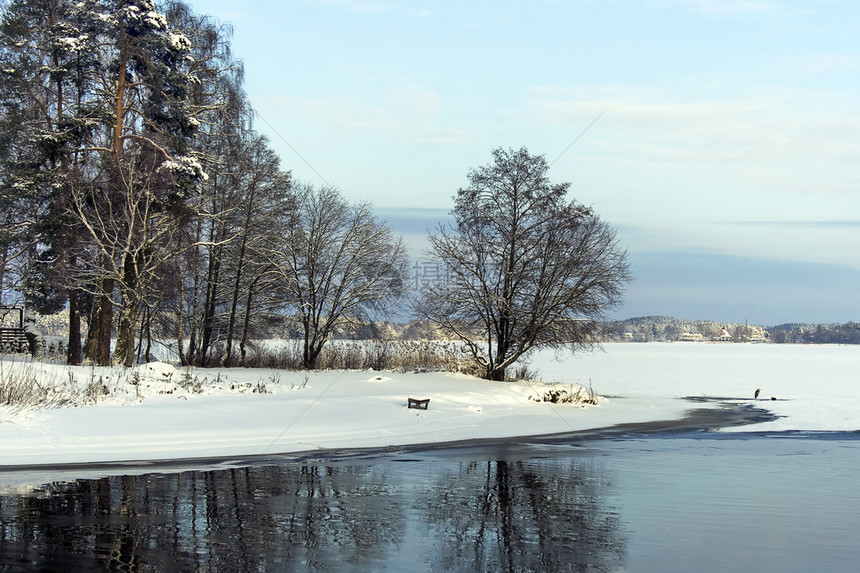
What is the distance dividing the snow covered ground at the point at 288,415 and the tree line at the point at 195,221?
3915 mm

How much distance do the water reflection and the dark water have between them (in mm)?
25

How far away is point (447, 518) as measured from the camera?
940 cm

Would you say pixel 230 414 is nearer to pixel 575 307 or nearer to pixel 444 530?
pixel 444 530

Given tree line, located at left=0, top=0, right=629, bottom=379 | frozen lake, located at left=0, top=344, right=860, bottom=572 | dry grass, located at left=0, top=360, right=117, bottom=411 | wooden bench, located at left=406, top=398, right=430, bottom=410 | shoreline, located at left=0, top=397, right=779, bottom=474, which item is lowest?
shoreline, located at left=0, top=397, right=779, bottom=474

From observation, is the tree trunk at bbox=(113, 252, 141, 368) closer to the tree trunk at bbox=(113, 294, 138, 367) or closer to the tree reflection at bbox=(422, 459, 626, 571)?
the tree trunk at bbox=(113, 294, 138, 367)

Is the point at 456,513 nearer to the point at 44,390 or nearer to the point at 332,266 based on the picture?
the point at 44,390

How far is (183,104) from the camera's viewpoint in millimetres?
29344

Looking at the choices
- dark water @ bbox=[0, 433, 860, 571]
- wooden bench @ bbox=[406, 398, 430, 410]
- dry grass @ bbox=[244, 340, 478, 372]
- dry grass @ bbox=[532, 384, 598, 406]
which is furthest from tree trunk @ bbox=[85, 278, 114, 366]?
dark water @ bbox=[0, 433, 860, 571]

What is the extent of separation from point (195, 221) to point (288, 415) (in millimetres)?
16172

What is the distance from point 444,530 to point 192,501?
3333 millimetres

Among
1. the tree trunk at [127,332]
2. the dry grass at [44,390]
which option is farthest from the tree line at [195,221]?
the dry grass at [44,390]

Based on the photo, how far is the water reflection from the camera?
24.2 feet

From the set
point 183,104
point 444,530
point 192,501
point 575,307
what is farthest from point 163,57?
point 444,530

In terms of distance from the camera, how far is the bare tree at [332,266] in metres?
37.1
